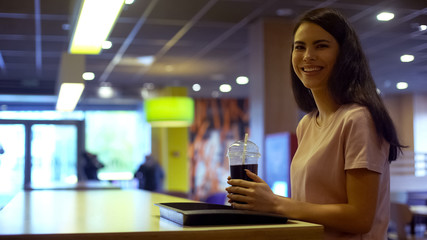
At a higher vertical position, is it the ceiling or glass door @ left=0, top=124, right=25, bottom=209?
the ceiling

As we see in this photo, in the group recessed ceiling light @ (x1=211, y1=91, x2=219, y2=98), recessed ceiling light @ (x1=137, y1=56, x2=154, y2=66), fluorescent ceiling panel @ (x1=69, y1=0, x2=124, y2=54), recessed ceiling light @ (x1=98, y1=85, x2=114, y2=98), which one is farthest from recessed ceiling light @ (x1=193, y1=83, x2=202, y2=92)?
fluorescent ceiling panel @ (x1=69, y1=0, x2=124, y2=54)

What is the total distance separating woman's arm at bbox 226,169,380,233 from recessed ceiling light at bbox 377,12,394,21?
540 centimetres

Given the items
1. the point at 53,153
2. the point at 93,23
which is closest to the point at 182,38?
the point at 93,23

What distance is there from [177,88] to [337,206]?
471 inches

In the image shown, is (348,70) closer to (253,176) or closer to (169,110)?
(253,176)

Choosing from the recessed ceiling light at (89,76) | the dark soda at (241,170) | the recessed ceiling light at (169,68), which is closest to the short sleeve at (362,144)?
the dark soda at (241,170)

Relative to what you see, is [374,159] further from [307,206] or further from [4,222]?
[4,222]

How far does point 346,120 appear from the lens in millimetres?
1321

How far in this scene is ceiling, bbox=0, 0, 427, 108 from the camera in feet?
20.2

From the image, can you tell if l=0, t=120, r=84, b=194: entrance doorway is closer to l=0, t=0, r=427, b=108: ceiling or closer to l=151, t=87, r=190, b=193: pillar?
l=0, t=0, r=427, b=108: ceiling

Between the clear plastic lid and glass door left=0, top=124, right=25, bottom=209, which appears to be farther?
glass door left=0, top=124, right=25, bottom=209

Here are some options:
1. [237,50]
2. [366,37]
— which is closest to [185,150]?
[237,50]

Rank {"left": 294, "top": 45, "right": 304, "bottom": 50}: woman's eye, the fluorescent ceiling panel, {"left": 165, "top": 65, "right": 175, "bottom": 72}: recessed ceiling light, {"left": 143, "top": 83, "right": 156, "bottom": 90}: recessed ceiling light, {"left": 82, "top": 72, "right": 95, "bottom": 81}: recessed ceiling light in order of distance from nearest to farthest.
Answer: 1. {"left": 294, "top": 45, "right": 304, "bottom": 50}: woman's eye
2. the fluorescent ceiling panel
3. {"left": 165, "top": 65, "right": 175, "bottom": 72}: recessed ceiling light
4. {"left": 82, "top": 72, "right": 95, "bottom": 81}: recessed ceiling light
5. {"left": 143, "top": 83, "right": 156, "bottom": 90}: recessed ceiling light

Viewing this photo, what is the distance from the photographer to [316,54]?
1421 mm
